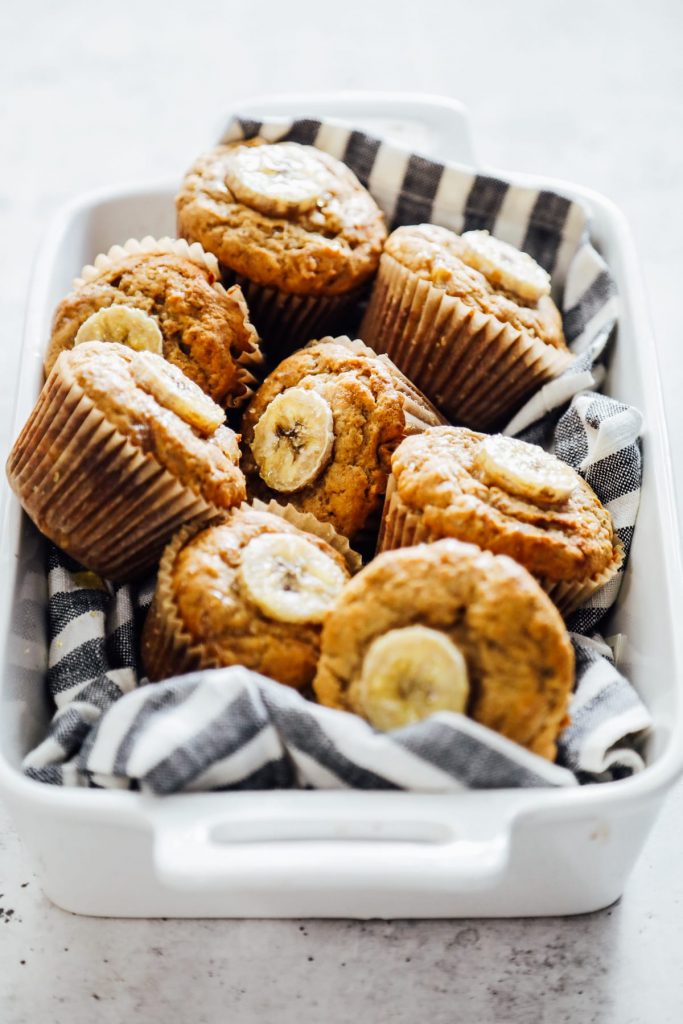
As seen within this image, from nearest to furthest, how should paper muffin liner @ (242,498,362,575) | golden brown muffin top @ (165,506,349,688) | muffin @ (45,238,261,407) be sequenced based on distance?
golden brown muffin top @ (165,506,349,688) → paper muffin liner @ (242,498,362,575) → muffin @ (45,238,261,407)

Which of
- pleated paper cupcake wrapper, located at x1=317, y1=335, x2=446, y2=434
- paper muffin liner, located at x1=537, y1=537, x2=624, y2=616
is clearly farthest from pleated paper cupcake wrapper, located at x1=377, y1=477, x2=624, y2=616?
pleated paper cupcake wrapper, located at x1=317, y1=335, x2=446, y2=434

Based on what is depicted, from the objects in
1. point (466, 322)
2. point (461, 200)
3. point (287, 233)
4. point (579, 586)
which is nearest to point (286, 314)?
point (287, 233)

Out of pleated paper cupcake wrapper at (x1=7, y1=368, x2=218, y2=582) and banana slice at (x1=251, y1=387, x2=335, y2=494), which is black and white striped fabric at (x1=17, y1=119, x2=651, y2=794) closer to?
pleated paper cupcake wrapper at (x1=7, y1=368, x2=218, y2=582)

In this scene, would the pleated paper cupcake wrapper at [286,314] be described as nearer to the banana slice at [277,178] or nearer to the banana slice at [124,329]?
the banana slice at [277,178]

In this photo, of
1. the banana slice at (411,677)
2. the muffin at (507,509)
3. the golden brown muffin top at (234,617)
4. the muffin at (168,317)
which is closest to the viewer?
the banana slice at (411,677)

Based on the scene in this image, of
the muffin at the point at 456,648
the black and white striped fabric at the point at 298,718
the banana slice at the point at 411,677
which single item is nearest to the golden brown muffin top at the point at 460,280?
the black and white striped fabric at the point at 298,718

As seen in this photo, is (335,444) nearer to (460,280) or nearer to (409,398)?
(409,398)
